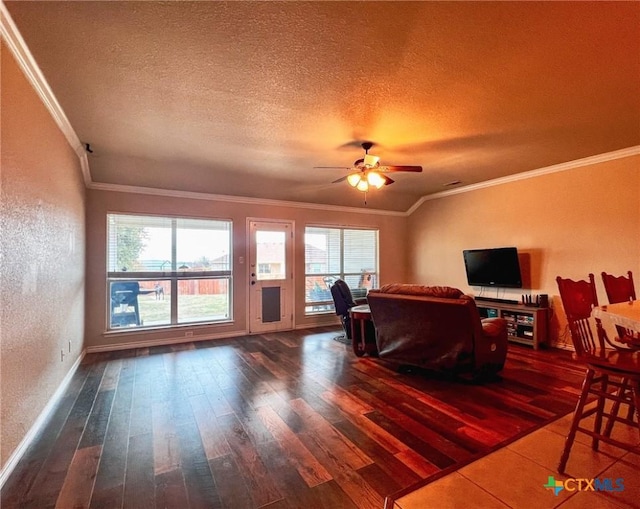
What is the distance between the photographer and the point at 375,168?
3494mm

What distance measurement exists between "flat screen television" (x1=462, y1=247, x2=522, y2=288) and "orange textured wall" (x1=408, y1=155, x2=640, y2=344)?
0.65 feet

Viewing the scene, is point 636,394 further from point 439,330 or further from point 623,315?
point 439,330

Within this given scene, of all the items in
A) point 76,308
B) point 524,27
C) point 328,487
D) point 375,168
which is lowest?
point 328,487

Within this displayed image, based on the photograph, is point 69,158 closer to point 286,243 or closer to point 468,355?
point 286,243

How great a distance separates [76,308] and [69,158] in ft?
5.66

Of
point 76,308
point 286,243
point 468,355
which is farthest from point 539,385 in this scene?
point 76,308

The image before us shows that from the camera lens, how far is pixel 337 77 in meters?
2.32

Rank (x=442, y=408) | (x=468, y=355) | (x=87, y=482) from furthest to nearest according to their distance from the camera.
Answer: (x=468, y=355) → (x=442, y=408) → (x=87, y=482)

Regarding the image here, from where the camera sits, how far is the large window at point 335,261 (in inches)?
247

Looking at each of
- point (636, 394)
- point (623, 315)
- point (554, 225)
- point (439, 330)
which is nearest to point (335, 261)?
point (439, 330)

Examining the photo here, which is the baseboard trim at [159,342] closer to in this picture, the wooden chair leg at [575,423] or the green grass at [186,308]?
the green grass at [186,308]

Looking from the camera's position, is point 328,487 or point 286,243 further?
point 286,243

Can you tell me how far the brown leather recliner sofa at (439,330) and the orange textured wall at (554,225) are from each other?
1.95 meters

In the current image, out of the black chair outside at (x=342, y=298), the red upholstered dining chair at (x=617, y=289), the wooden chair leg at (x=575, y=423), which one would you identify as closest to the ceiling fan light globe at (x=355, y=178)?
the black chair outside at (x=342, y=298)
